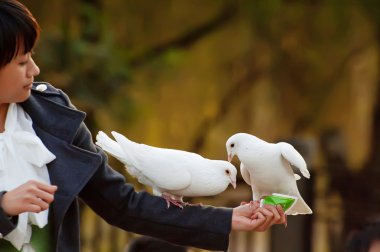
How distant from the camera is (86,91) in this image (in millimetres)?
7707

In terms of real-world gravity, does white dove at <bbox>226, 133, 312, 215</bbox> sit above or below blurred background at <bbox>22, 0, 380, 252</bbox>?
below

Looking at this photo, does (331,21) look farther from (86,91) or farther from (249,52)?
(86,91)

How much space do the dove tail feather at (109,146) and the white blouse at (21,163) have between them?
231 mm

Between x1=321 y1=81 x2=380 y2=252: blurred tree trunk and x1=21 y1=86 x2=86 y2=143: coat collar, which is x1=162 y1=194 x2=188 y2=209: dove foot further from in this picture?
x1=321 y1=81 x2=380 y2=252: blurred tree trunk

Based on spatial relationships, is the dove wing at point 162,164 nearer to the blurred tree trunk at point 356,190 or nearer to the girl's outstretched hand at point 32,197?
the girl's outstretched hand at point 32,197

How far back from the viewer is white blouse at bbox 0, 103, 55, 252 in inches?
95.8

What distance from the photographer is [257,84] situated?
9.25 m

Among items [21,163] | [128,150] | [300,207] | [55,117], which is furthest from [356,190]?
[21,163]

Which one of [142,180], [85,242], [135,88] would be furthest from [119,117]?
[142,180]

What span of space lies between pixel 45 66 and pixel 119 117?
30.5 inches

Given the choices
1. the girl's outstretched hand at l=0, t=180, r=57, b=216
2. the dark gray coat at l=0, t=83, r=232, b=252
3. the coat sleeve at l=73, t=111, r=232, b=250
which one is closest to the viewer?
the girl's outstretched hand at l=0, t=180, r=57, b=216

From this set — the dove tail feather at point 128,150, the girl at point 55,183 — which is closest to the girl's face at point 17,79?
the girl at point 55,183

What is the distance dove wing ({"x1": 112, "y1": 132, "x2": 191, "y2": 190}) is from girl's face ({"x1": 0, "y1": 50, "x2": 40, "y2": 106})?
38 cm

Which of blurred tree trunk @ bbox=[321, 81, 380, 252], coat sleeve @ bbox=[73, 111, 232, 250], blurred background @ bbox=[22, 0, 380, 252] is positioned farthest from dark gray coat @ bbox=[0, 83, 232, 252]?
blurred tree trunk @ bbox=[321, 81, 380, 252]
